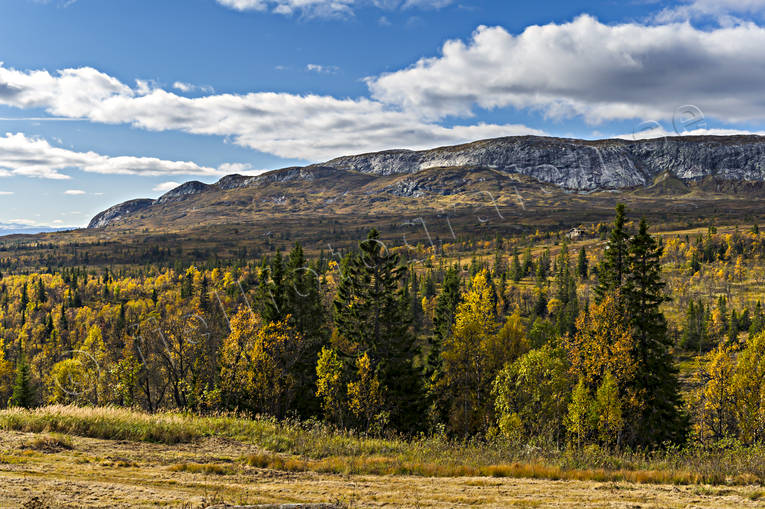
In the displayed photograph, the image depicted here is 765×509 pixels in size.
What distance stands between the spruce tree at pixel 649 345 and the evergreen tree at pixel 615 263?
0.76 meters

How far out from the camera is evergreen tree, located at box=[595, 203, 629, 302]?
114 ft

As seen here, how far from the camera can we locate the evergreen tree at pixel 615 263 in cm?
3469

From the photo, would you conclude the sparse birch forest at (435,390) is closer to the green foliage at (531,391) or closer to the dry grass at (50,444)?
the green foliage at (531,391)

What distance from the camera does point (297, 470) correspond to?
14648mm

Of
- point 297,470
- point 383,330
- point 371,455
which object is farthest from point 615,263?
point 297,470

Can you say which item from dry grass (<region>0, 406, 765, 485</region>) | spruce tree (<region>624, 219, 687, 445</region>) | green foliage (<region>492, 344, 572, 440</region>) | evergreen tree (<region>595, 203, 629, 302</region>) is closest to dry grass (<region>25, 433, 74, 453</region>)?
dry grass (<region>0, 406, 765, 485</region>)

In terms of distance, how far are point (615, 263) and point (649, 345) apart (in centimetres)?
648

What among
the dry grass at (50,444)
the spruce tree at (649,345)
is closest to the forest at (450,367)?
the spruce tree at (649,345)

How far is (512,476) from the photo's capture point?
1481 centimetres

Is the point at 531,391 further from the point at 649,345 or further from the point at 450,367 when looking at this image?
the point at 649,345

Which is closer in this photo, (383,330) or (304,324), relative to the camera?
(383,330)

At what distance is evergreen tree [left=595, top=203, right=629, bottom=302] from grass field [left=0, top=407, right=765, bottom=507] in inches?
690

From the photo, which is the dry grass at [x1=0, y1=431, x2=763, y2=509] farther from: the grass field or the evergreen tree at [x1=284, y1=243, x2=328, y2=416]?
the evergreen tree at [x1=284, y1=243, x2=328, y2=416]

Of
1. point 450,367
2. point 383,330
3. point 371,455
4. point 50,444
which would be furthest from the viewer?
point 450,367
